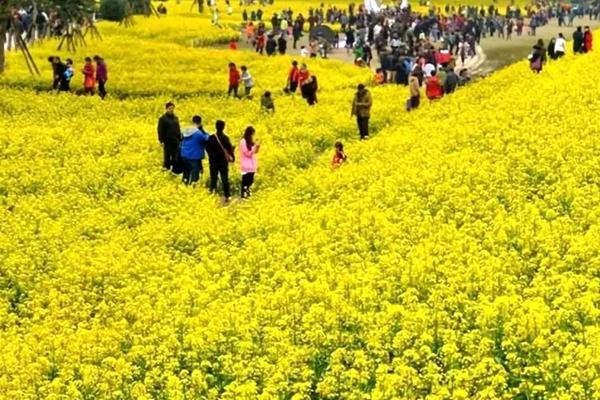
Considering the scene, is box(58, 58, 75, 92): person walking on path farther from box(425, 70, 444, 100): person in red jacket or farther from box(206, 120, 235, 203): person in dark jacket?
box(206, 120, 235, 203): person in dark jacket

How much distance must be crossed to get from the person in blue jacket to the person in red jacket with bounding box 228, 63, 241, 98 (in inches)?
497

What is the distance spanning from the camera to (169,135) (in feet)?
76.2

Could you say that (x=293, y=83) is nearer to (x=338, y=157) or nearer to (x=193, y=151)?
(x=338, y=157)

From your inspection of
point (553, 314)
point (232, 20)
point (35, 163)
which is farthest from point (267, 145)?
point (232, 20)

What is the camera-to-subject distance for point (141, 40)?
53.2 m

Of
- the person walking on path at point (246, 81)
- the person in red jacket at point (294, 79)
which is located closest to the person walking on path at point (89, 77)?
the person walking on path at point (246, 81)

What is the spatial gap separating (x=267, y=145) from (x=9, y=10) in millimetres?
12918

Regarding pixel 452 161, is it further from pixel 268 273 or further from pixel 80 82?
pixel 80 82

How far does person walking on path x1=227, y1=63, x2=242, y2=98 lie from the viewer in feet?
115

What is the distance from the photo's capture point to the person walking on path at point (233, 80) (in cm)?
3509

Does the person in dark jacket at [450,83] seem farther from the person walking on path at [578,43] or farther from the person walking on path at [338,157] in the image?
the person walking on path at [338,157]

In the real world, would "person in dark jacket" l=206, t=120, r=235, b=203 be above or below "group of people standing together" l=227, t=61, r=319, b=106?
above

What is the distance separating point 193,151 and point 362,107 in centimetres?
635

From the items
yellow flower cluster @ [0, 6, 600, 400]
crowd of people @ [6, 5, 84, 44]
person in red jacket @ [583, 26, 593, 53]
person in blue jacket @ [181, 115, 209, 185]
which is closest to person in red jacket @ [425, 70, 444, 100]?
yellow flower cluster @ [0, 6, 600, 400]
